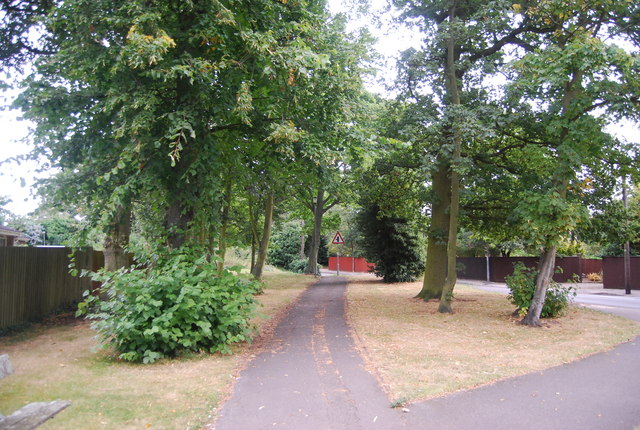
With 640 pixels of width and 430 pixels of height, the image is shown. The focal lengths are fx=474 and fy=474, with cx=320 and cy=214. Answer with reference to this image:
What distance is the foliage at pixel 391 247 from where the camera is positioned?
2488 cm

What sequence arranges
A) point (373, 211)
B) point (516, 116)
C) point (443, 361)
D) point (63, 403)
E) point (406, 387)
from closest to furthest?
point (63, 403) → point (406, 387) → point (443, 361) → point (516, 116) → point (373, 211)

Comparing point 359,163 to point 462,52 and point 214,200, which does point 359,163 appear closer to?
point 214,200

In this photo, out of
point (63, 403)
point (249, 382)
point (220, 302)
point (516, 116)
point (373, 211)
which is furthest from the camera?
point (373, 211)

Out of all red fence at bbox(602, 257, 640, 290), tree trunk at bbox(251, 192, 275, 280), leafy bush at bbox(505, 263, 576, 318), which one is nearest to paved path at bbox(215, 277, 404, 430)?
leafy bush at bbox(505, 263, 576, 318)

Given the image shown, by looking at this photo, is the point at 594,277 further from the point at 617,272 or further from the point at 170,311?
the point at 170,311

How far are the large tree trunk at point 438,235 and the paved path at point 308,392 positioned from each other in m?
6.88

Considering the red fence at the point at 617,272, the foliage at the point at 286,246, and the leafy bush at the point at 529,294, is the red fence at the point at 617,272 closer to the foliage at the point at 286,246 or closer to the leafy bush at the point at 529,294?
the leafy bush at the point at 529,294

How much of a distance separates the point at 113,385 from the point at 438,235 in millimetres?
11019

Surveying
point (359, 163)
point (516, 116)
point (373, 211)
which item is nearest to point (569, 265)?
point (373, 211)

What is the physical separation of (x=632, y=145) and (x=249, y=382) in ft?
36.3

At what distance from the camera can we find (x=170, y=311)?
7.43 metres

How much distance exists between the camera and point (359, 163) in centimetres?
1032

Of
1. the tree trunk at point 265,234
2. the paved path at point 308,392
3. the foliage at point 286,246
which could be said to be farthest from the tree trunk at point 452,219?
the foliage at point 286,246

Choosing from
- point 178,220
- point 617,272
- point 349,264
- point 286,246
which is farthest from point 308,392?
point 349,264
